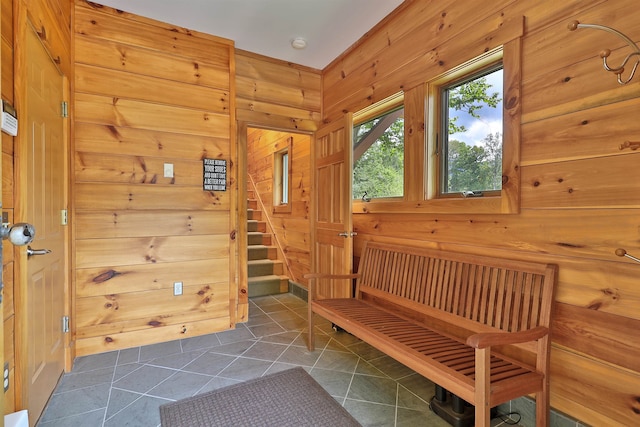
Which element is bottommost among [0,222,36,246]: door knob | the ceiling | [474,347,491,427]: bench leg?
[474,347,491,427]: bench leg

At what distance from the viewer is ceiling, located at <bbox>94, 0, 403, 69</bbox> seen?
2.60 metres

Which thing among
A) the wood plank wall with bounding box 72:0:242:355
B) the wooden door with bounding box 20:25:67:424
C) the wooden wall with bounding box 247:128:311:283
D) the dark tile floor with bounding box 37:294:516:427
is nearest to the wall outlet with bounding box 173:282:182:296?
the wood plank wall with bounding box 72:0:242:355

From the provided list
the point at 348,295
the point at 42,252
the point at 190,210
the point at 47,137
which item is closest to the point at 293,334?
the point at 348,295

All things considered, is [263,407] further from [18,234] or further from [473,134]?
[473,134]

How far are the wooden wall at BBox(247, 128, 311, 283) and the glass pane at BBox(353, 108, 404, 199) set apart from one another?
812mm

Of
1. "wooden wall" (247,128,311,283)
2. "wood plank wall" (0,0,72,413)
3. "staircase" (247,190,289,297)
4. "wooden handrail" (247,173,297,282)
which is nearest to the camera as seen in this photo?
"wood plank wall" (0,0,72,413)

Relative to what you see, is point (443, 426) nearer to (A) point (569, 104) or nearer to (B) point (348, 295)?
(B) point (348, 295)

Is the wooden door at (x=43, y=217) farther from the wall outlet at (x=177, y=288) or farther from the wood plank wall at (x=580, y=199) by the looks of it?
the wood plank wall at (x=580, y=199)

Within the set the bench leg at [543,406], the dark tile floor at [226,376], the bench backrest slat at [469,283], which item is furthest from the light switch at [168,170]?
the bench leg at [543,406]

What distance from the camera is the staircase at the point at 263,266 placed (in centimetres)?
434

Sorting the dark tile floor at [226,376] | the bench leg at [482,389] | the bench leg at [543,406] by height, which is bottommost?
the dark tile floor at [226,376]

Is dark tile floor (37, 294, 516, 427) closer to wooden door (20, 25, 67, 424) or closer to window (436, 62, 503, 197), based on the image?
wooden door (20, 25, 67, 424)

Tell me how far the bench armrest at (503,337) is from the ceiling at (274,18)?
248cm

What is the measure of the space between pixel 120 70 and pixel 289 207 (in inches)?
100.0
